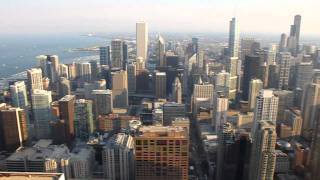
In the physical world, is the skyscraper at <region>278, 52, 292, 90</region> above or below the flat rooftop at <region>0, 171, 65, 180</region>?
below

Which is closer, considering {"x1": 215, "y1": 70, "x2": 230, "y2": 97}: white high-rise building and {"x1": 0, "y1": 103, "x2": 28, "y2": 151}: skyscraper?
{"x1": 0, "y1": 103, "x2": 28, "y2": 151}: skyscraper

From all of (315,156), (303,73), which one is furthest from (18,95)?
(303,73)

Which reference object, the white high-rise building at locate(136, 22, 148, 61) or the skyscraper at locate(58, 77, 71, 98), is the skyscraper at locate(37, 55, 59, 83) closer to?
the skyscraper at locate(58, 77, 71, 98)

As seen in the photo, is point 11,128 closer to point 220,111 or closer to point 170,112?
point 170,112

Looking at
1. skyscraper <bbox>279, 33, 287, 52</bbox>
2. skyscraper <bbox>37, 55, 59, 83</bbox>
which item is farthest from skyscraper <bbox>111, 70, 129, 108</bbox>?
skyscraper <bbox>279, 33, 287, 52</bbox>

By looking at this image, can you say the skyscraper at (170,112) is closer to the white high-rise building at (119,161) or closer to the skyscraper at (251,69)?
the white high-rise building at (119,161)

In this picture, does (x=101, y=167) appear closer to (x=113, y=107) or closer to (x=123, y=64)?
(x=113, y=107)

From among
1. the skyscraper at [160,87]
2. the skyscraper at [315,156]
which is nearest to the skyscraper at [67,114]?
the skyscraper at [160,87]
